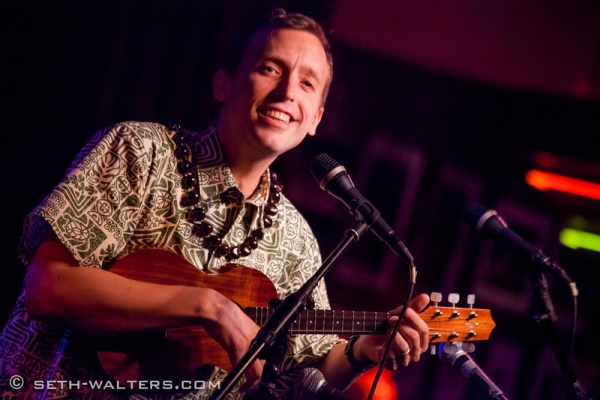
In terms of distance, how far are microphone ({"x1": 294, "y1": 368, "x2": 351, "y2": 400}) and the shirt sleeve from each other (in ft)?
2.83

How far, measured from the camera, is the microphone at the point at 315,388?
1.96 meters

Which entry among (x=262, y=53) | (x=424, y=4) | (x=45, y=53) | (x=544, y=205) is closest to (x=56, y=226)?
(x=262, y=53)

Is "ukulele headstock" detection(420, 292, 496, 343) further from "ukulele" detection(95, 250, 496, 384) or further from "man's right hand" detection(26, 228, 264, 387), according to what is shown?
"man's right hand" detection(26, 228, 264, 387)

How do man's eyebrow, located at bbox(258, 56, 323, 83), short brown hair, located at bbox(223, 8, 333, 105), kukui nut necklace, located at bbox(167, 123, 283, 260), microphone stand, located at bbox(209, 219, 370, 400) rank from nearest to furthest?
microphone stand, located at bbox(209, 219, 370, 400) → kukui nut necklace, located at bbox(167, 123, 283, 260) → man's eyebrow, located at bbox(258, 56, 323, 83) → short brown hair, located at bbox(223, 8, 333, 105)

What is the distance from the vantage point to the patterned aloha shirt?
6.86 ft

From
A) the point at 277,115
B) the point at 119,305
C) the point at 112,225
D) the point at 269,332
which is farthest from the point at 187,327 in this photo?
the point at 277,115

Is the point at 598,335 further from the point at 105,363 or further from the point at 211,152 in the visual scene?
the point at 105,363

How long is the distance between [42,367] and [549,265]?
6.77 feet

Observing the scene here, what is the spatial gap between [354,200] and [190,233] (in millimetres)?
A: 829

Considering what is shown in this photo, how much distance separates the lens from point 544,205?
5.92m

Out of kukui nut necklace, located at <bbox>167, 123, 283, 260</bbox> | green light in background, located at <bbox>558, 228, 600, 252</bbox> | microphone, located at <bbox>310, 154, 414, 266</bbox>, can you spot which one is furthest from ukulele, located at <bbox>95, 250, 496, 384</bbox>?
green light in background, located at <bbox>558, 228, 600, 252</bbox>

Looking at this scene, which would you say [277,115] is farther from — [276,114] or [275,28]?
[275,28]

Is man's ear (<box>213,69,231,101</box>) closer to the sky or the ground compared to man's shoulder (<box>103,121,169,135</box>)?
closer to the sky

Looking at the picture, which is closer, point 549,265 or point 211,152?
point 549,265
